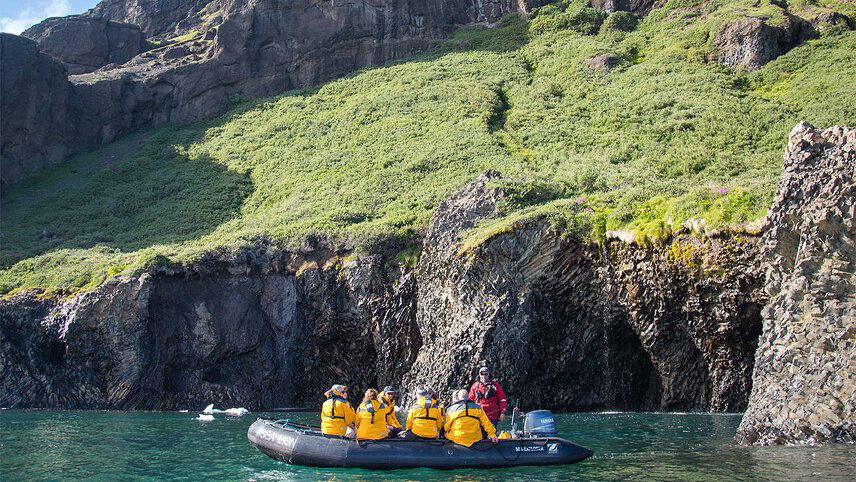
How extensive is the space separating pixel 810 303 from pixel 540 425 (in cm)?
750

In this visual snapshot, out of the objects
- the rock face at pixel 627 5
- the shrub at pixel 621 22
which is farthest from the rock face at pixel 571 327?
the rock face at pixel 627 5

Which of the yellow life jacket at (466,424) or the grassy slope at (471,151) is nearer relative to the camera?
the yellow life jacket at (466,424)

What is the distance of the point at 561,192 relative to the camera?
4334 cm

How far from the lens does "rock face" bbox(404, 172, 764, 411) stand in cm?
3225

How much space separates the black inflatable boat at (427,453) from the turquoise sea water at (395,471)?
242 mm

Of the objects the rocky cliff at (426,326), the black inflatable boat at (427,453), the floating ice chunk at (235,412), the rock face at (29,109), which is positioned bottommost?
the floating ice chunk at (235,412)

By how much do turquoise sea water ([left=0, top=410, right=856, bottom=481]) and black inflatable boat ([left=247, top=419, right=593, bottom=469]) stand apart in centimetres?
24

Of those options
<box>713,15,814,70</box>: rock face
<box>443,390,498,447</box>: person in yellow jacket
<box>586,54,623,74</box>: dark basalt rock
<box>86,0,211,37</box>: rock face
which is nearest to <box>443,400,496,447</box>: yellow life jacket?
<box>443,390,498,447</box>: person in yellow jacket

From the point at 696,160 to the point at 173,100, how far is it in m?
52.0

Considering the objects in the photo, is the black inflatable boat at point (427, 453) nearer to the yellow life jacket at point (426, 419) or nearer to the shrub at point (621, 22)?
the yellow life jacket at point (426, 419)

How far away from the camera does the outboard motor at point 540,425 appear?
69.7 feet

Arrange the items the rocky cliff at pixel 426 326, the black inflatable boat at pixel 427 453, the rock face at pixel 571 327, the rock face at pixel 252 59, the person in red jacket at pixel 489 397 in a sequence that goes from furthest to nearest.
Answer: the rock face at pixel 252 59 < the rock face at pixel 571 327 < the rocky cliff at pixel 426 326 < the person in red jacket at pixel 489 397 < the black inflatable boat at pixel 427 453

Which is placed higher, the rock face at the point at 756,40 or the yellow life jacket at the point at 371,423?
the rock face at the point at 756,40

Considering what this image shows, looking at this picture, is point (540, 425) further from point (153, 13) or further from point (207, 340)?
point (153, 13)
